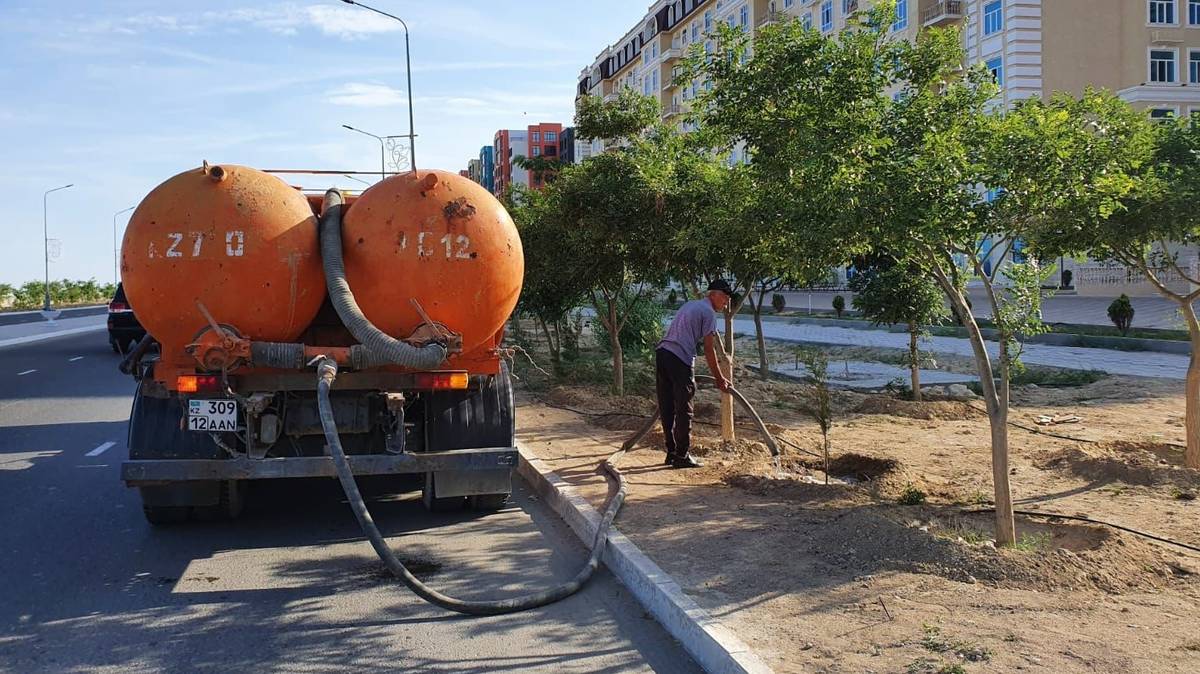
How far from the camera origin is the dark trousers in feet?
28.3

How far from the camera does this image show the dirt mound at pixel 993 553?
510 centimetres

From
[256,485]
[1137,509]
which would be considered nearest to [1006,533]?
[1137,509]

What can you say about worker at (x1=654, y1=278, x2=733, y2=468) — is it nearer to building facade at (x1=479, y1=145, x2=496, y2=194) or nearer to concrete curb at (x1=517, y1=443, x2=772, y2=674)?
concrete curb at (x1=517, y1=443, x2=772, y2=674)

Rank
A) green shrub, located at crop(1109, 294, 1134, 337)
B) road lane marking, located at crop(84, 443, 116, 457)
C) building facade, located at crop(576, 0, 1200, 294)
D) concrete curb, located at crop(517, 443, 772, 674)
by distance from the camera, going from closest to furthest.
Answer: concrete curb, located at crop(517, 443, 772, 674) < road lane marking, located at crop(84, 443, 116, 457) < green shrub, located at crop(1109, 294, 1134, 337) < building facade, located at crop(576, 0, 1200, 294)

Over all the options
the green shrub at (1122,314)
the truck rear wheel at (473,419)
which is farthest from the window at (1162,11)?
the truck rear wheel at (473,419)

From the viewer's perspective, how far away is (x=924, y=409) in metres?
12.7

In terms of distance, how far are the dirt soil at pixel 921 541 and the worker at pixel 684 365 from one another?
0.28m

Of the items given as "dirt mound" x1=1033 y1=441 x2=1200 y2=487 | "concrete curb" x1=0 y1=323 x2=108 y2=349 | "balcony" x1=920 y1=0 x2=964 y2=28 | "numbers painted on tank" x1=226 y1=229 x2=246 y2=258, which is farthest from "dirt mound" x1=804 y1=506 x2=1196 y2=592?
"balcony" x1=920 y1=0 x2=964 y2=28

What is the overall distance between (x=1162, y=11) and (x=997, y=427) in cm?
4763

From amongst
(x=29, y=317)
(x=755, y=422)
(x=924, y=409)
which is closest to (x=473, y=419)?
(x=755, y=422)

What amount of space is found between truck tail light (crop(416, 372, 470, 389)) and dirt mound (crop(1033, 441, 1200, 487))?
537 centimetres

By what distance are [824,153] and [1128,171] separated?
10.9 ft

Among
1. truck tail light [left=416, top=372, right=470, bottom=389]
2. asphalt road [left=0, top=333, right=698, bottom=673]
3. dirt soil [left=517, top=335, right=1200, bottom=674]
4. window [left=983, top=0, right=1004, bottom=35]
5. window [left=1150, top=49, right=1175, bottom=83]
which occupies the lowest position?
asphalt road [left=0, top=333, right=698, bottom=673]

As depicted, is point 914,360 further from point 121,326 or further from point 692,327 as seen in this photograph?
point 121,326
